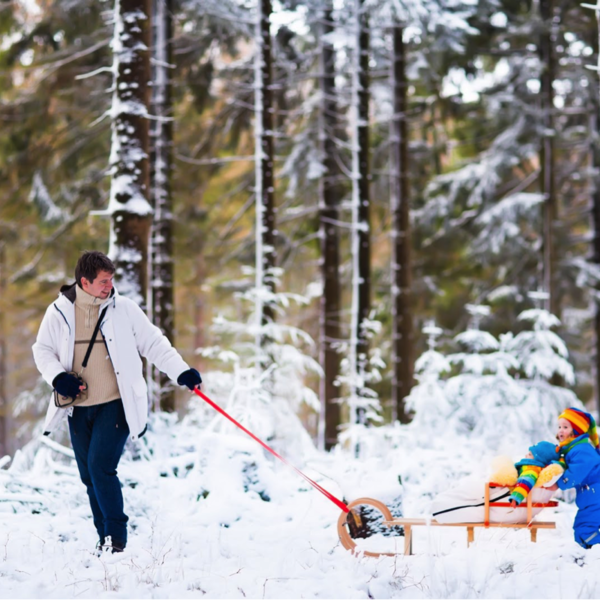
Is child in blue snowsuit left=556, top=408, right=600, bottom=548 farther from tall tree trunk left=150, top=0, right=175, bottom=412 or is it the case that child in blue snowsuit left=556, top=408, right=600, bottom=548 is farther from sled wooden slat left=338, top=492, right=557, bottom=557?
tall tree trunk left=150, top=0, right=175, bottom=412

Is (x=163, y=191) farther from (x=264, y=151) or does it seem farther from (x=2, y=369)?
(x=2, y=369)

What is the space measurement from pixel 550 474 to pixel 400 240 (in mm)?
9130

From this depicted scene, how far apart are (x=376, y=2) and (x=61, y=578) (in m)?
10.5

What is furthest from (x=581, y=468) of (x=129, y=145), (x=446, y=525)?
(x=129, y=145)

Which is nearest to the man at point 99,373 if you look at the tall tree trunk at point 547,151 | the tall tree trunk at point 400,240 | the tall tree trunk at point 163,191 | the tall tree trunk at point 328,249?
the tall tree trunk at point 163,191

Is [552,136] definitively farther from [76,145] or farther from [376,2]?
[76,145]

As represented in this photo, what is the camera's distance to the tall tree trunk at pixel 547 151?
49.3 feet

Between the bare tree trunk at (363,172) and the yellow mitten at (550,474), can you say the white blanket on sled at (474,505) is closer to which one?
the yellow mitten at (550,474)

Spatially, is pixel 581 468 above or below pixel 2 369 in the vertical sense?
below

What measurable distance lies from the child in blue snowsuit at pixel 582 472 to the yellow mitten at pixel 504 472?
326mm

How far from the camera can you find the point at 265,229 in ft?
40.1

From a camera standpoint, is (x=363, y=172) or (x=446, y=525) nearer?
(x=446, y=525)

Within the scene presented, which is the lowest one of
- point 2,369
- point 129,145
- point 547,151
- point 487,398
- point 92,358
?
point 487,398

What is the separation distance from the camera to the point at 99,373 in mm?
5289
